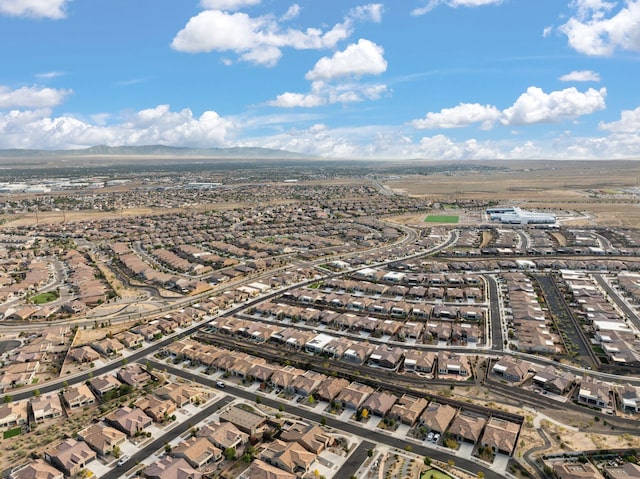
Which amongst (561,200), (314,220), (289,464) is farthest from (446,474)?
(561,200)

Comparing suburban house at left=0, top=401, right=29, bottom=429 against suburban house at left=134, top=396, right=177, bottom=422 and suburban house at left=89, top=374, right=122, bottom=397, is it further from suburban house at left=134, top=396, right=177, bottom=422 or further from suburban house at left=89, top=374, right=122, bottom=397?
suburban house at left=134, top=396, right=177, bottom=422

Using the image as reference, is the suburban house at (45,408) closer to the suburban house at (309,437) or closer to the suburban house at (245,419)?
the suburban house at (245,419)

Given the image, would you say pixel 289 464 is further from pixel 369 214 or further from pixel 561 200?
pixel 561 200

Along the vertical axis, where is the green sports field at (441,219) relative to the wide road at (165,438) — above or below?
above

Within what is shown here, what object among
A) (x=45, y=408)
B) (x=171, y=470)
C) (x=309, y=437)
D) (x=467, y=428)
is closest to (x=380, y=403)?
(x=467, y=428)

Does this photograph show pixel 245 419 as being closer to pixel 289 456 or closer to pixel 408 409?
pixel 289 456

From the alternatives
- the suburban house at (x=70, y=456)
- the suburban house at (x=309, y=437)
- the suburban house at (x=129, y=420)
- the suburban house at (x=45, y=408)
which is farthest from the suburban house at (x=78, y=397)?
the suburban house at (x=309, y=437)
